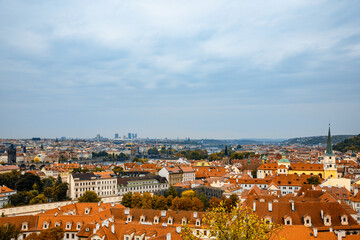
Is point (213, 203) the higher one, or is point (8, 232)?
point (8, 232)

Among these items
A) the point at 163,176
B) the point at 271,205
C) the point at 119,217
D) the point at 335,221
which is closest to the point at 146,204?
the point at 119,217

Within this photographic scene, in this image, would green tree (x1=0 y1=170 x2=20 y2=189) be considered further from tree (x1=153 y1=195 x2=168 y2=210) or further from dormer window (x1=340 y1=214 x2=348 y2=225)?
dormer window (x1=340 y1=214 x2=348 y2=225)

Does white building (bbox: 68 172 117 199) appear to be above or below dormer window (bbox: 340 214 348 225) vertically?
below

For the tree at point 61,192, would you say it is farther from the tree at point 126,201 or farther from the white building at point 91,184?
the tree at point 126,201

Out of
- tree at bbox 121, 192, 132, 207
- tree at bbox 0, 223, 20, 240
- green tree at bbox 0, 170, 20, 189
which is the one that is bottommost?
tree at bbox 121, 192, 132, 207

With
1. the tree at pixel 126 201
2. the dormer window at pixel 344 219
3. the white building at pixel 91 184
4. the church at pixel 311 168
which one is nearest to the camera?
the dormer window at pixel 344 219

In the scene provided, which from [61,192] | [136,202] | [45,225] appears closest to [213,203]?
[136,202]

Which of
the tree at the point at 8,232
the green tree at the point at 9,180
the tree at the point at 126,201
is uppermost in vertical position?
the tree at the point at 8,232

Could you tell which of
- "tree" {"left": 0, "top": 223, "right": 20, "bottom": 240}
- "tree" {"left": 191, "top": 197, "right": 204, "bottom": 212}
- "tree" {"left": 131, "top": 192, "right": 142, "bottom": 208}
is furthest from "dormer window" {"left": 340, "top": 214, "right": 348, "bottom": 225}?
"tree" {"left": 131, "top": 192, "right": 142, "bottom": 208}

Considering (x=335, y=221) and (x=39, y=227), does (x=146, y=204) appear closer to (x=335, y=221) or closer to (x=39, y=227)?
(x=39, y=227)

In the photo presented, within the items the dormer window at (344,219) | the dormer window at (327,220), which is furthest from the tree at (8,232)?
the dormer window at (344,219)

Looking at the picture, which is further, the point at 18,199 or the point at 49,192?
the point at 49,192

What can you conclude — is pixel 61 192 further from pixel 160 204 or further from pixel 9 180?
pixel 160 204
